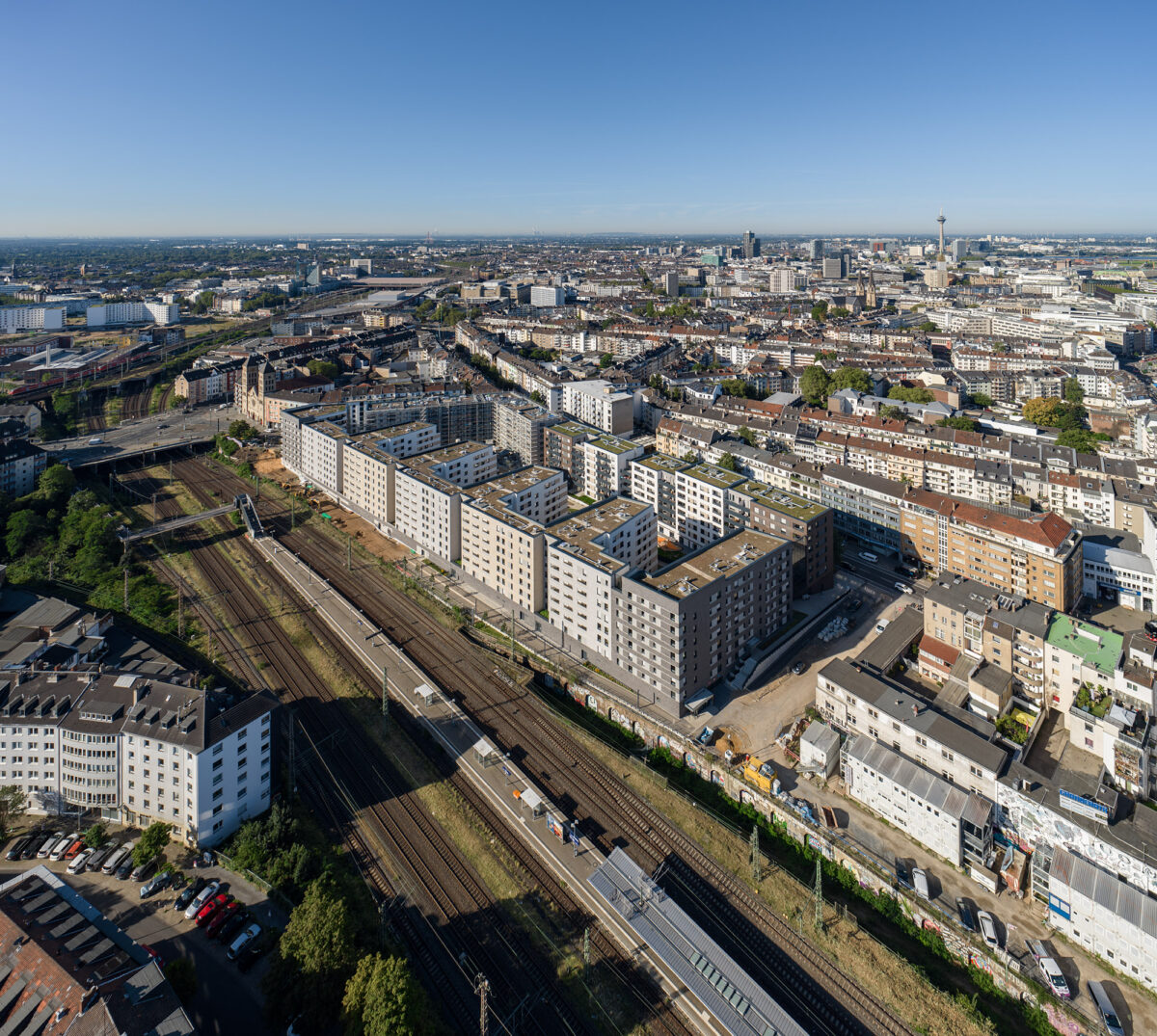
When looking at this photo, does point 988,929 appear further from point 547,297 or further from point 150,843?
point 547,297

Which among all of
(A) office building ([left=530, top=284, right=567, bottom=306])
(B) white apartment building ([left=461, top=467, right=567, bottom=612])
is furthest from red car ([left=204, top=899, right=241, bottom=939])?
(A) office building ([left=530, top=284, right=567, bottom=306])

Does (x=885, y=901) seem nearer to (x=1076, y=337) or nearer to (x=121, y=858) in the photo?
(x=121, y=858)

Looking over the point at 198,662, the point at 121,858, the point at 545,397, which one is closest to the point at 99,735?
the point at 121,858

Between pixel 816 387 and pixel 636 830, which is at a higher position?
pixel 816 387

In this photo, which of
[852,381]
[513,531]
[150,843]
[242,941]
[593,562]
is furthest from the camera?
[852,381]

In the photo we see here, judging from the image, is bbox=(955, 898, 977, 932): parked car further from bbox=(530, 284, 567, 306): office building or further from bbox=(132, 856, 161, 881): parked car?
bbox=(530, 284, 567, 306): office building

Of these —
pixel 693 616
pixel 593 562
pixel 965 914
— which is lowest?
pixel 965 914

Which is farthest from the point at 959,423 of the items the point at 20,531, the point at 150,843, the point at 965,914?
the point at 20,531
